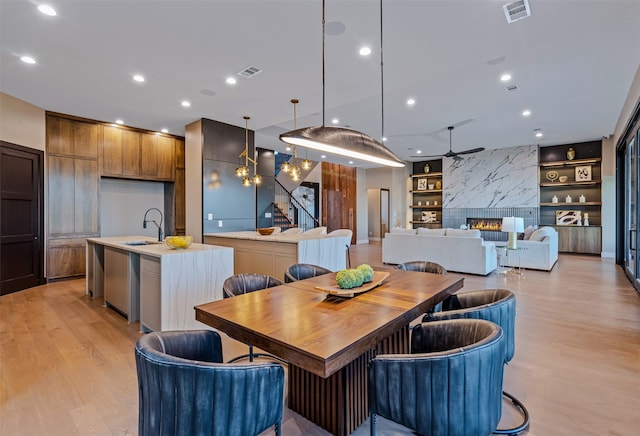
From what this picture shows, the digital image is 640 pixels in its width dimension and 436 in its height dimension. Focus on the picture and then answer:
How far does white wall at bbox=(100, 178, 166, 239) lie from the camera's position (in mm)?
6734

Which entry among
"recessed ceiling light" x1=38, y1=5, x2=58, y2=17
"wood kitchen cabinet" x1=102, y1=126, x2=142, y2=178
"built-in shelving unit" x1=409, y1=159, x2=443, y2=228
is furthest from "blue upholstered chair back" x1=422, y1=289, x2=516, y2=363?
"built-in shelving unit" x1=409, y1=159, x2=443, y2=228

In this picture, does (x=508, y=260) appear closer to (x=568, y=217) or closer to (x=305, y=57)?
(x=568, y=217)

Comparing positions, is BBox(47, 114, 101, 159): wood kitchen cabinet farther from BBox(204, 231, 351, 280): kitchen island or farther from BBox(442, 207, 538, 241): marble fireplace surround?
BBox(442, 207, 538, 241): marble fireplace surround

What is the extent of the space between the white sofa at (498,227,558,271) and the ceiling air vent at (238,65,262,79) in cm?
605

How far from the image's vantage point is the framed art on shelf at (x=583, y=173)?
921 cm

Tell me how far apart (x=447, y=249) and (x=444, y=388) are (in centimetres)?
575

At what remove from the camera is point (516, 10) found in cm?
283

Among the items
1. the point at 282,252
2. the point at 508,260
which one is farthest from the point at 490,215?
the point at 282,252

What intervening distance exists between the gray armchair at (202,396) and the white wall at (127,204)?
593 centimetres

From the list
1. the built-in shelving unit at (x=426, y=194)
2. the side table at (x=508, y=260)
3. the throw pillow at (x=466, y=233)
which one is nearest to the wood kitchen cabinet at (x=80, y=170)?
the throw pillow at (x=466, y=233)

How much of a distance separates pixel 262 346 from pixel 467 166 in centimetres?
1111

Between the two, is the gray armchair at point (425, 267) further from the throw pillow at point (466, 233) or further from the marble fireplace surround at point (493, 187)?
the marble fireplace surround at point (493, 187)

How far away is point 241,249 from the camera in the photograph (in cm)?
529

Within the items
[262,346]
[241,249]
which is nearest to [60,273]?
[241,249]
